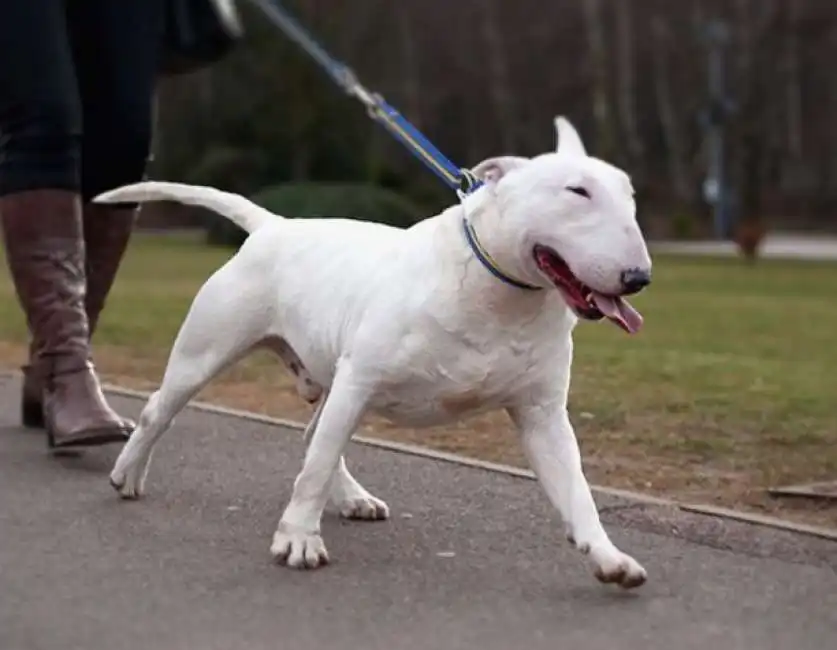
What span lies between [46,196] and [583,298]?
2.36m

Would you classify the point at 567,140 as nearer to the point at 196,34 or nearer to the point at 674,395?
the point at 196,34

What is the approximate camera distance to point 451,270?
3.79 metres

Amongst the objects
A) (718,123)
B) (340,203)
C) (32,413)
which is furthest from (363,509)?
(718,123)

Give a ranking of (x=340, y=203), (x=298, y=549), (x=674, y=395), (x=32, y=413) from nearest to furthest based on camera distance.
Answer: (x=298, y=549) → (x=32, y=413) → (x=674, y=395) → (x=340, y=203)

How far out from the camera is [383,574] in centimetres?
382

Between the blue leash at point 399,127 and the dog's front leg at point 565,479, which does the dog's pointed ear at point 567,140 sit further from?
the dog's front leg at point 565,479

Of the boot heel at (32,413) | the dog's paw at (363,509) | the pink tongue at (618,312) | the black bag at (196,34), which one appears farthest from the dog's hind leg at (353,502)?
the black bag at (196,34)

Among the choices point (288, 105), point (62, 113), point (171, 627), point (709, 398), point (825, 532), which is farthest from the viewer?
point (288, 105)

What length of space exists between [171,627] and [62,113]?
241 centimetres

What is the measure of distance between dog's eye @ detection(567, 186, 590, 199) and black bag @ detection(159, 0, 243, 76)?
265cm

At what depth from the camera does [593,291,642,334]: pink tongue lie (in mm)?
3520

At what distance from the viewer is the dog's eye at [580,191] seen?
3.55 meters

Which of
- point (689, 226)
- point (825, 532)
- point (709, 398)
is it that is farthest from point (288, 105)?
point (825, 532)

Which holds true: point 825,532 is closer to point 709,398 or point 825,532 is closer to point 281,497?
point 281,497
